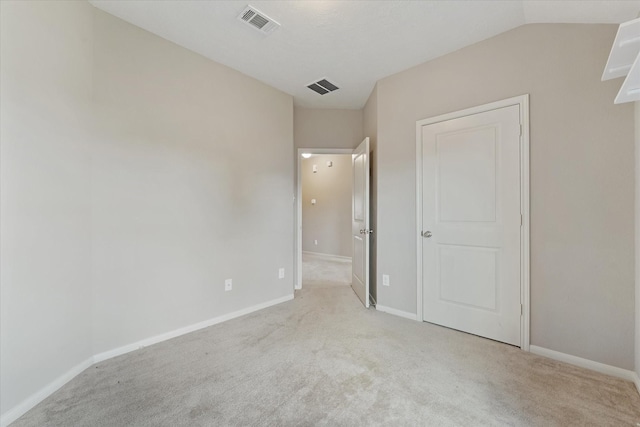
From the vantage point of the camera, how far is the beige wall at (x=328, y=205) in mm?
6109

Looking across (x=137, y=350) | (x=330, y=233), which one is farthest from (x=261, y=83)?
(x=330, y=233)

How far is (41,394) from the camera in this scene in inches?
59.7

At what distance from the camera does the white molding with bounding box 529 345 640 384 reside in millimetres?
1700

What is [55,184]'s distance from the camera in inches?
64.7

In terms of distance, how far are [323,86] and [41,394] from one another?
3.54 m

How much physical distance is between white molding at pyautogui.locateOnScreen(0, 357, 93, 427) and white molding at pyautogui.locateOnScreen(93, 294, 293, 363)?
0.36ft

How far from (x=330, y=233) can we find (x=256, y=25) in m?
4.83

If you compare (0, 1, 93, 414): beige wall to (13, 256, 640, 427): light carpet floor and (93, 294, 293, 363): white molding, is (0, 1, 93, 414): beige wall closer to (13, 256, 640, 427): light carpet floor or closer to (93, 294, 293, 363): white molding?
(93, 294, 293, 363): white molding

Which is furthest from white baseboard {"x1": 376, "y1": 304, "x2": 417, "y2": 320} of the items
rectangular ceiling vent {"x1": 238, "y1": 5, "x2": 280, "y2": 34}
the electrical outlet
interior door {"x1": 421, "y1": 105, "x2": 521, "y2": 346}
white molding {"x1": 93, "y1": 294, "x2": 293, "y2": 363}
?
rectangular ceiling vent {"x1": 238, "y1": 5, "x2": 280, "y2": 34}

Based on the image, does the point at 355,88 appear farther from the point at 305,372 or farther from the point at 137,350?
the point at 137,350

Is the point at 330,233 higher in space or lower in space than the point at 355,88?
lower

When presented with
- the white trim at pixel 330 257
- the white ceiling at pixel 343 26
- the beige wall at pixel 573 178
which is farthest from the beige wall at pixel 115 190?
the white trim at pixel 330 257

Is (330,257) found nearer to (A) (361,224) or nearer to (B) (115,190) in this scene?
(A) (361,224)

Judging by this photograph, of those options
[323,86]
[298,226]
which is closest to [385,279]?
[298,226]
